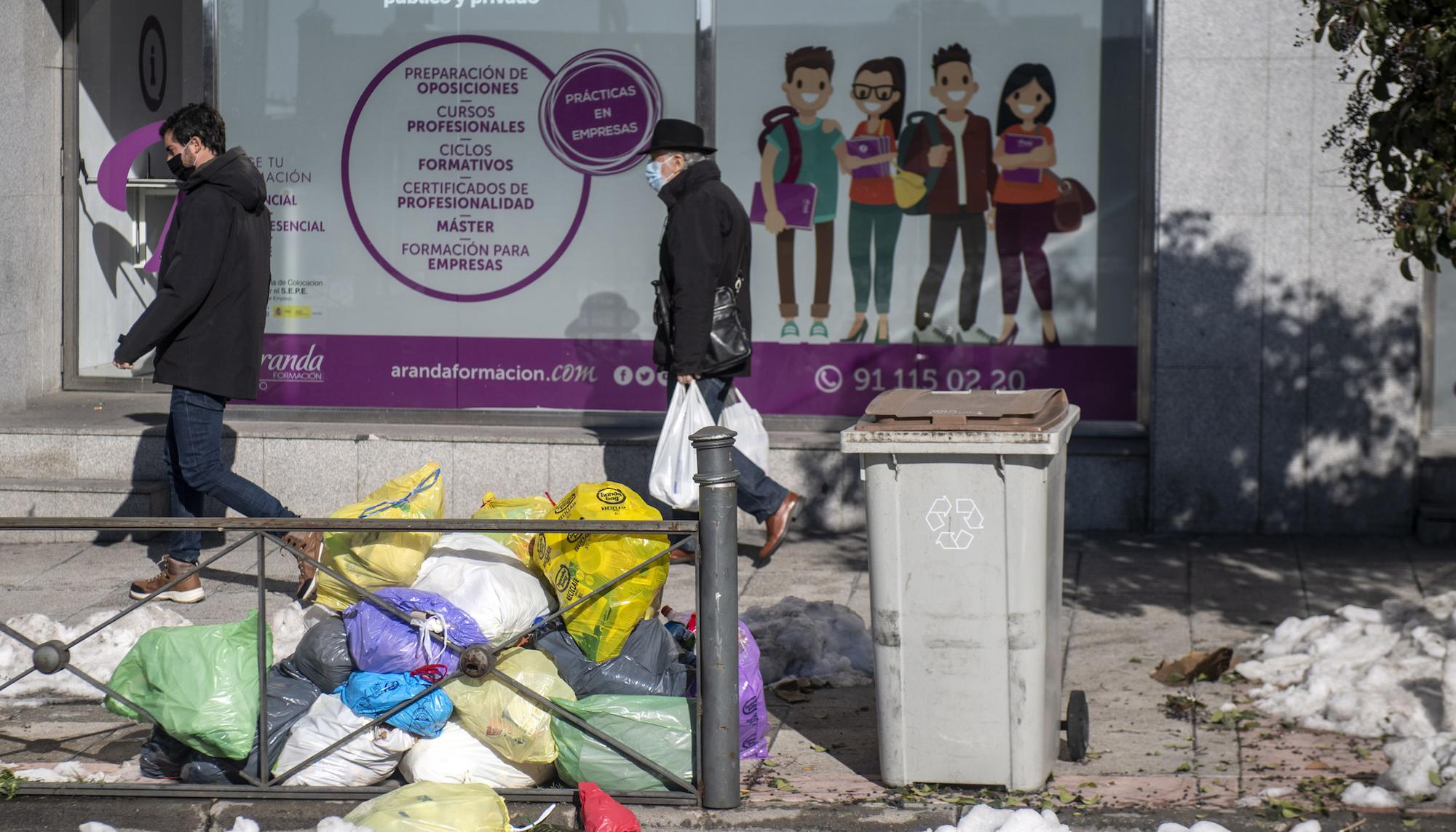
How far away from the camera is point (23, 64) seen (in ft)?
30.7

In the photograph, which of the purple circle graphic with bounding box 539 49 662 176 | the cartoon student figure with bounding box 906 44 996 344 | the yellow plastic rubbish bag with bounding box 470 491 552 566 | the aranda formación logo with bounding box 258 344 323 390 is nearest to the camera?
the yellow plastic rubbish bag with bounding box 470 491 552 566

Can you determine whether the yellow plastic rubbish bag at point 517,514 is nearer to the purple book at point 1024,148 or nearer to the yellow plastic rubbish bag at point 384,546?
the yellow plastic rubbish bag at point 384,546

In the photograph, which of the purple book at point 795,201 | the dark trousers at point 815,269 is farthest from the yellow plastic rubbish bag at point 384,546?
the purple book at point 795,201

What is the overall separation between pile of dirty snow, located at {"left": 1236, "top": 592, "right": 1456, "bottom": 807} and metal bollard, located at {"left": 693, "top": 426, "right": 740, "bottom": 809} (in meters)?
1.78

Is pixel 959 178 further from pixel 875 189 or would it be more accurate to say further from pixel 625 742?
pixel 625 742

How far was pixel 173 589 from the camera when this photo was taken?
6.90 meters

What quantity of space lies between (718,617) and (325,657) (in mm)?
1279

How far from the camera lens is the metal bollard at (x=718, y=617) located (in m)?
4.48

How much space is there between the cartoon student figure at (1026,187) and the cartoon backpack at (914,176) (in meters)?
0.35

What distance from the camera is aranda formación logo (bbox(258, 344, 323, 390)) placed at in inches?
367

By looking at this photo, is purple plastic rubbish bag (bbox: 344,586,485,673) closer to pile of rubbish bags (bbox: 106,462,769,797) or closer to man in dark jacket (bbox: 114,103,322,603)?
pile of rubbish bags (bbox: 106,462,769,797)

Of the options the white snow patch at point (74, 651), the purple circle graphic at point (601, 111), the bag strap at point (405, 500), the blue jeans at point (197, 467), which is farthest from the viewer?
the purple circle graphic at point (601, 111)

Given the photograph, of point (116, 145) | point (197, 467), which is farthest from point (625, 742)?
point (116, 145)

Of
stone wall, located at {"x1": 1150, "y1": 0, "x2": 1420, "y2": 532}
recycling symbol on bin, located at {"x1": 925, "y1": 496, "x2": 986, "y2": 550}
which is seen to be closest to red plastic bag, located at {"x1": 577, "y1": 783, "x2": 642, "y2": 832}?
recycling symbol on bin, located at {"x1": 925, "y1": 496, "x2": 986, "y2": 550}
